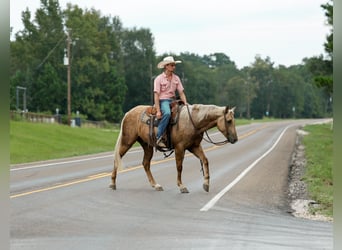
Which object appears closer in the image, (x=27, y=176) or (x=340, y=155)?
(x=340, y=155)

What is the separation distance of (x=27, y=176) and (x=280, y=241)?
33.6 ft

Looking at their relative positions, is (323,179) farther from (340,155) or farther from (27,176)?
(340,155)

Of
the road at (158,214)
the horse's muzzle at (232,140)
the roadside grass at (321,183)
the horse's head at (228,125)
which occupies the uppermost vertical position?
the horse's head at (228,125)

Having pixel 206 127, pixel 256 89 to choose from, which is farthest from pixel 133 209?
pixel 256 89

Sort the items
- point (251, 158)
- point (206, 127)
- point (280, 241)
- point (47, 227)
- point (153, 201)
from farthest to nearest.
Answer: point (251, 158) < point (153, 201) < point (206, 127) < point (47, 227) < point (280, 241)

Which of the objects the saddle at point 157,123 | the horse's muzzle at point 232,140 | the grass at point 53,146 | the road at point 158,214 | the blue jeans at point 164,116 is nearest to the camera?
the road at point 158,214

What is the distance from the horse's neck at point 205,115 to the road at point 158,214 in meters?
1.12

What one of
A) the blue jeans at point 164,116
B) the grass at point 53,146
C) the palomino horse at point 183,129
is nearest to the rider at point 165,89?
the blue jeans at point 164,116

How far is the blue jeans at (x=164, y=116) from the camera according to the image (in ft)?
21.5

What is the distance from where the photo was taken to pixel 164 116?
6906mm

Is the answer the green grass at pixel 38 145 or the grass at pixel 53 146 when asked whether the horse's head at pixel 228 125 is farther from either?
the green grass at pixel 38 145

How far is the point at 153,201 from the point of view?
8656 millimetres

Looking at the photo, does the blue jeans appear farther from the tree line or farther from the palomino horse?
the tree line

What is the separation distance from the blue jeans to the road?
3.53 feet
